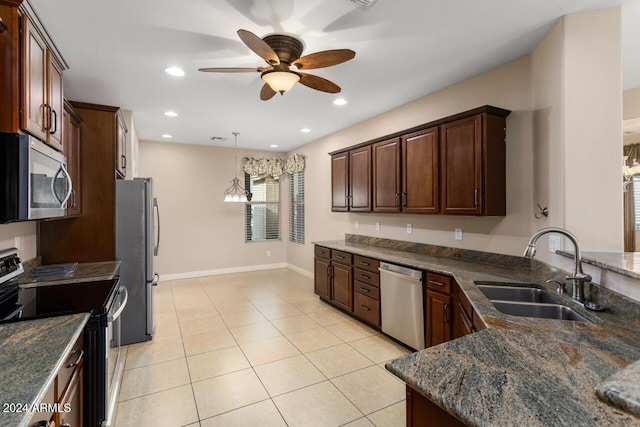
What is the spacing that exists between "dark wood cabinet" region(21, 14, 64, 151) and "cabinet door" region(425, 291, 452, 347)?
3.09 metres

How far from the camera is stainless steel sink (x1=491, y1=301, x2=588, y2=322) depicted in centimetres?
180

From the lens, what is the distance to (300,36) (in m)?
2.33

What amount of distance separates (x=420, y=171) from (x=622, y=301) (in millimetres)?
2003

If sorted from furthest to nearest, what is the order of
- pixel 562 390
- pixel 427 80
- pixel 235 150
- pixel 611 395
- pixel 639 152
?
pixel 235 150
pixel 639 152
pixel 427 80
pixel 562 390
pixel 611 395

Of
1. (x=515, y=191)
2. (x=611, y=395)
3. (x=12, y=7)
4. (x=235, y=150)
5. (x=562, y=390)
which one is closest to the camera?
(x=611, y=395)

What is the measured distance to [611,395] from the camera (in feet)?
1.64

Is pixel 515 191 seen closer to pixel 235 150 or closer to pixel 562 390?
pixel 562 390

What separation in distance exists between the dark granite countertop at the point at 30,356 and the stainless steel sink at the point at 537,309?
91.2 inches

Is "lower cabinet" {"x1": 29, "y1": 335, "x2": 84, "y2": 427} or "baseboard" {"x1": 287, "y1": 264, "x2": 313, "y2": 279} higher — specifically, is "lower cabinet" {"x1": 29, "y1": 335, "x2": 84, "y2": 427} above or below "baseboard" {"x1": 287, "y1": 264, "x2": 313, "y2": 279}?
above

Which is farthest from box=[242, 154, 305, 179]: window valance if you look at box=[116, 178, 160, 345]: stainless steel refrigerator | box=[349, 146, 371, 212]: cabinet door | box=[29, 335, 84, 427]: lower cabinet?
box=[29, 335, 84, 427]: lower cabinet

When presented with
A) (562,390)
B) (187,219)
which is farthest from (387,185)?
(187,219)

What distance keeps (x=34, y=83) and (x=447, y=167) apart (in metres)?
3.16

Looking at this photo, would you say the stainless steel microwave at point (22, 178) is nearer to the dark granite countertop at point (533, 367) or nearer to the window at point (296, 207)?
the dark granite countertop at point (533, 367)

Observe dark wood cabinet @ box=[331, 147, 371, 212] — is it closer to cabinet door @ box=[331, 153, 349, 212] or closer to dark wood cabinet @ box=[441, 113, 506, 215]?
cabinet door @ box=[331, 153, 349, 212]
